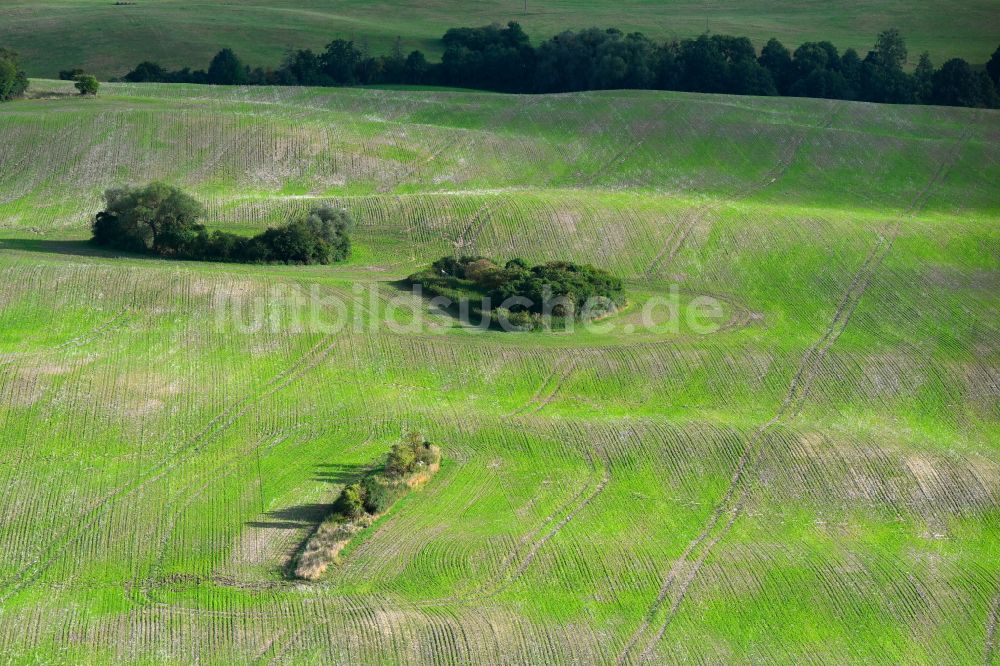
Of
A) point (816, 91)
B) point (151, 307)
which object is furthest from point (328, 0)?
point (151, 307)

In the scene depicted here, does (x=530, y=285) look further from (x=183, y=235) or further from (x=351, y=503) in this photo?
(x=351, y=503)

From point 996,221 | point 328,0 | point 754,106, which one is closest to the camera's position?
point 996,221

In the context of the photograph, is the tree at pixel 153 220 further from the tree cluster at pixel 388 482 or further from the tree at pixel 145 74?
the tree at pixel 145 74

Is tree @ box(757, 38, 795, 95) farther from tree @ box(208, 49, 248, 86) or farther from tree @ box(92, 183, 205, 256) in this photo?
tree @ box(92, 183, 205, 256)

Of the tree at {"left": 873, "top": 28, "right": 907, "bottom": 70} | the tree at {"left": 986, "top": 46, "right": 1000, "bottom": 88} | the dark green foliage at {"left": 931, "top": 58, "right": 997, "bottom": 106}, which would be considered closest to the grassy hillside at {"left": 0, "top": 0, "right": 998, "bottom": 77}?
the tree at {"left": 873, "top": 28, "right": 907, "bottom": 70}

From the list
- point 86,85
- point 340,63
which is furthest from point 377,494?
point 340,63

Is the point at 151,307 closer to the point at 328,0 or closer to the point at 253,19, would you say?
Answer: the point at 253,19

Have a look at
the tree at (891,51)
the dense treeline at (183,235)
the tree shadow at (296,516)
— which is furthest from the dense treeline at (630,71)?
the tree shadow at (296,516)
